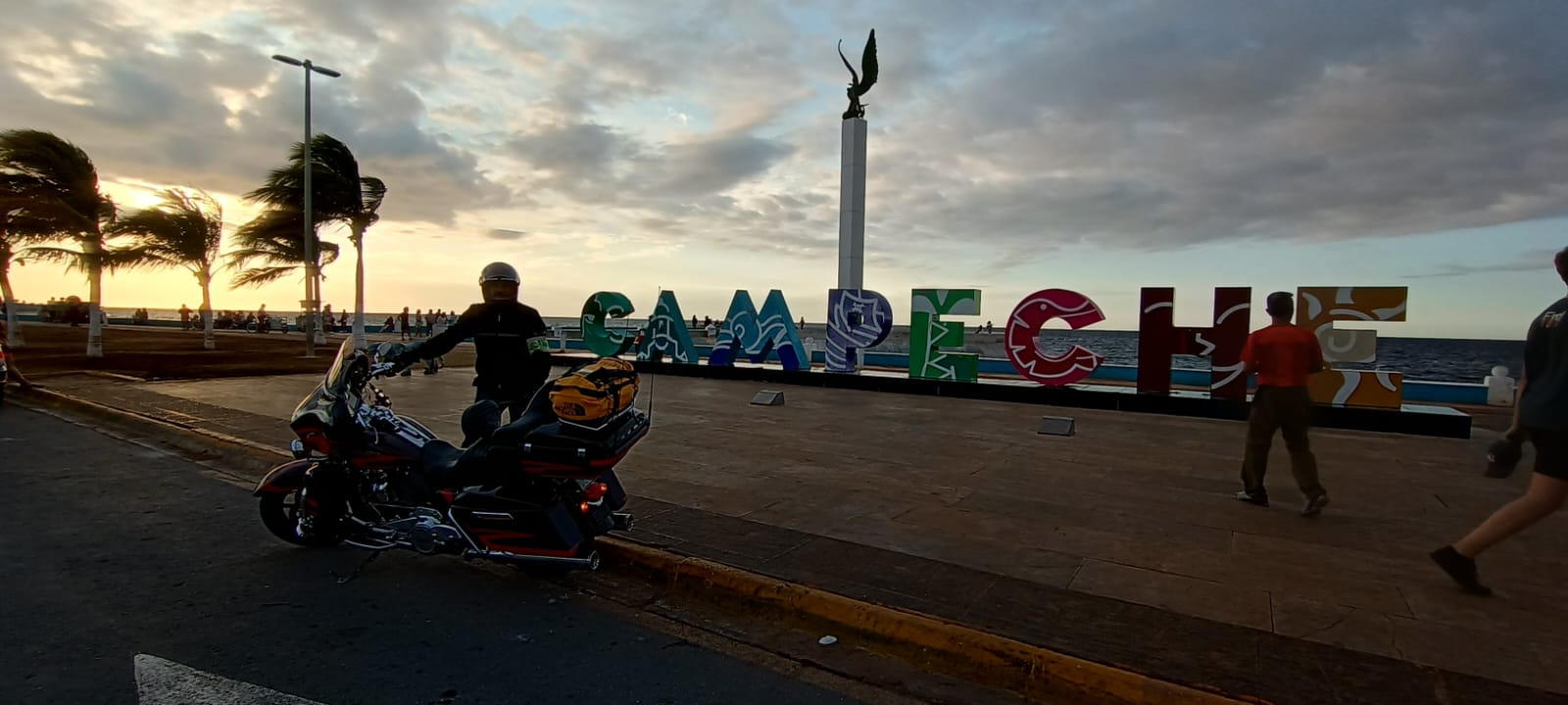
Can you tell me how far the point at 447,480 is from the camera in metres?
4.38

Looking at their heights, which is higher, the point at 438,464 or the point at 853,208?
the point at 853,208

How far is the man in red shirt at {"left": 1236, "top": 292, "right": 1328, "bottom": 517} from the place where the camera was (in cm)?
586

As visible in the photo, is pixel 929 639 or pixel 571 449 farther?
pixel 571 449

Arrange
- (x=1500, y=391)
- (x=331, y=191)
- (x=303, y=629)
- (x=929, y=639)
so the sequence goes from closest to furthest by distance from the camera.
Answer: (x=929, y=639) → (x=303, y=629) → (x=1500, y=391) → (x=331, y=191)

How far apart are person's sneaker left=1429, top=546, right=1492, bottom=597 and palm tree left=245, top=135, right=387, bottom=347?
25988 millimetres

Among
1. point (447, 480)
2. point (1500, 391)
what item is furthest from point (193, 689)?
point (1500, 391)

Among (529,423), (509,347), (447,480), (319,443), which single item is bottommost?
(447,480)

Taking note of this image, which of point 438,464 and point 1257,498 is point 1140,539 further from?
point 438,464

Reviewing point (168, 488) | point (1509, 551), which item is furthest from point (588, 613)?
point (1509, 551)

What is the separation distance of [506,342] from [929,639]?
3.39 meters

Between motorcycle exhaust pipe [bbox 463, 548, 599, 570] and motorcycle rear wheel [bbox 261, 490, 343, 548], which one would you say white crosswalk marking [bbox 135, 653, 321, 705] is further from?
motorcycle rear wheel [bbox 261, 490, 343, 548]

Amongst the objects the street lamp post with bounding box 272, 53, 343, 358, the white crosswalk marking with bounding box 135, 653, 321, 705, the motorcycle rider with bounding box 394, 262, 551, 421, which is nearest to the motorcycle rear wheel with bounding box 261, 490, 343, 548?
the motorcycle rider with bounding box 394, 262, 551, 421

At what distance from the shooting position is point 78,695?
302cm

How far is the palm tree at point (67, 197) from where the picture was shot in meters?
19.8
